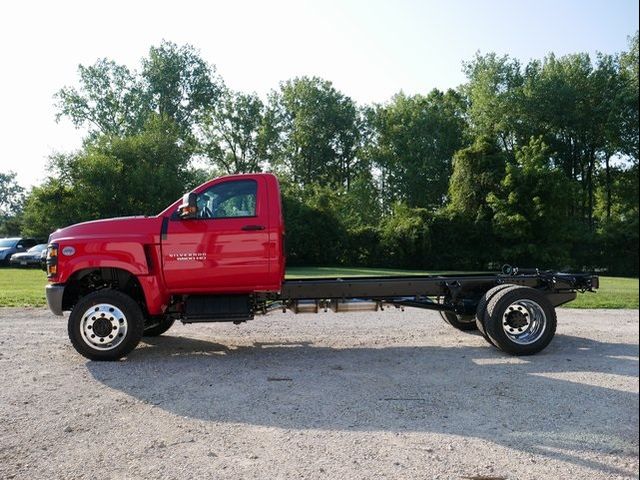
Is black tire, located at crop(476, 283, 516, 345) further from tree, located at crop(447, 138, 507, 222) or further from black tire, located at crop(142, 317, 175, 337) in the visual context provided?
tree, located at crop(447, 138, 507, 222)

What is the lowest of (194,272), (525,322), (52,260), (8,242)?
(525,322)

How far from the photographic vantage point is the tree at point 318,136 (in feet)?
227

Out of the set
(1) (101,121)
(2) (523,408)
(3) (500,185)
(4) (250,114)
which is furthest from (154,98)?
(2) (523,408)

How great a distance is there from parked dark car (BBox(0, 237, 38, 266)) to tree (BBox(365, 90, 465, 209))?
38102mm

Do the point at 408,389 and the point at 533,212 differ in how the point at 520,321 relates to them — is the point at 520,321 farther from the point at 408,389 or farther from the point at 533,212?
the point at 533,212

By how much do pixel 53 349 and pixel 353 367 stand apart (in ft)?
15.4

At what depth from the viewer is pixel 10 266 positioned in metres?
35.4

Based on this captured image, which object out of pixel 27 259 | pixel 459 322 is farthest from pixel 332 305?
pixel 27 259

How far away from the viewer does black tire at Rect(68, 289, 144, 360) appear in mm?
7668

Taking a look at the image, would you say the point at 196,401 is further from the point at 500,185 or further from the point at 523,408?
the point at 500,185

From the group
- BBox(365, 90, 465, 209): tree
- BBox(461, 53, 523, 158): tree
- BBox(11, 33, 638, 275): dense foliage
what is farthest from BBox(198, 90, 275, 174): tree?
BBox(461, 53, 523, 158): tree

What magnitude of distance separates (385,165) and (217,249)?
6081 centimetres

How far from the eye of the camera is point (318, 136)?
68.9 meters

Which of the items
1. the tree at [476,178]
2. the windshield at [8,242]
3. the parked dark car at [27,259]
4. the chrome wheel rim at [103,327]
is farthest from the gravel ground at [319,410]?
the tree at [476,178]
